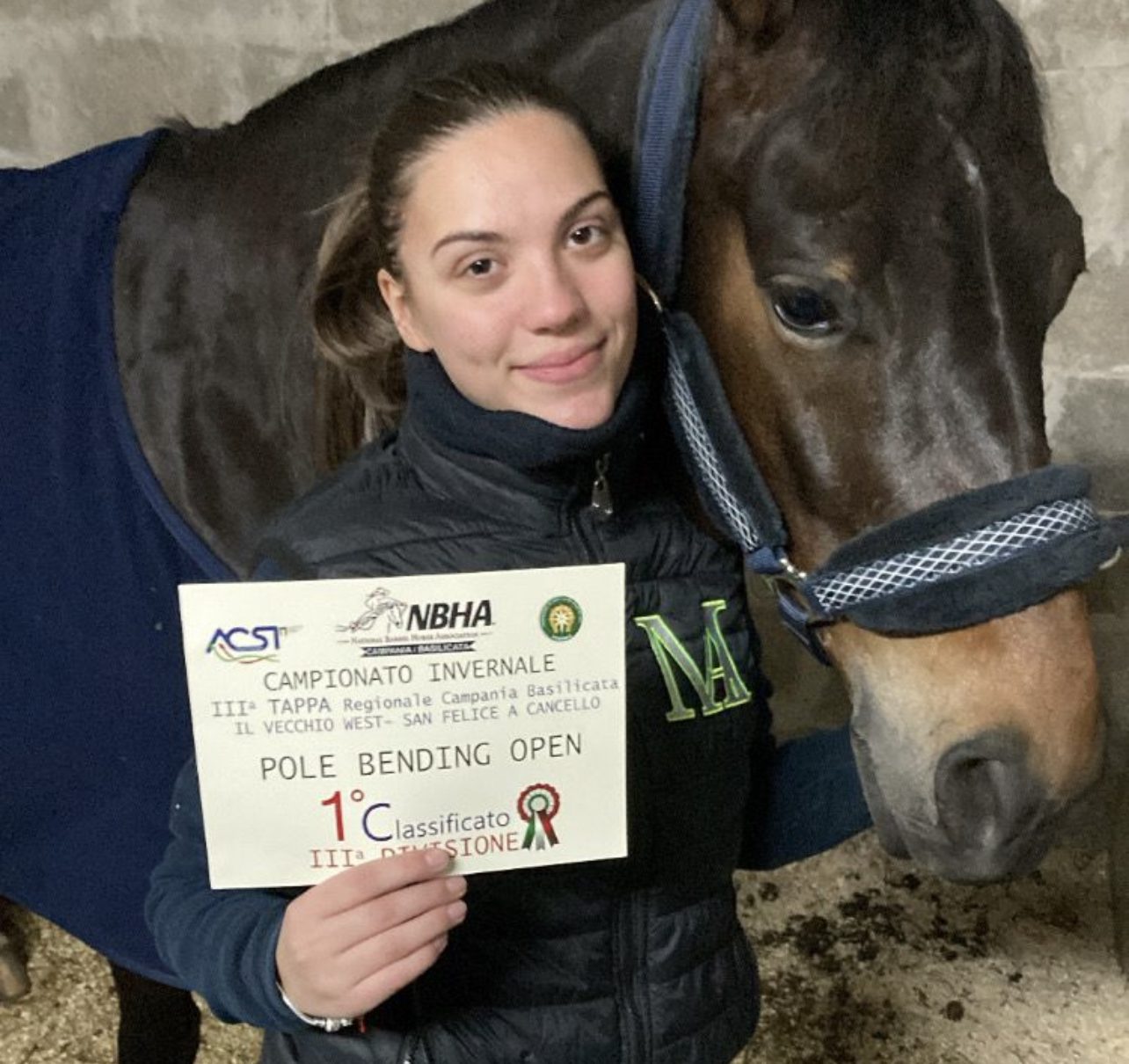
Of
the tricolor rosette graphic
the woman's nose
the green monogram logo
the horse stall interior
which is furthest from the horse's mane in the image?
the horse stall interior

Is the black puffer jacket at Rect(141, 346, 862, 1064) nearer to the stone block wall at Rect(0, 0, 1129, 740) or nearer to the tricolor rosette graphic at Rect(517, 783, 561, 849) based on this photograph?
the tricolor rosette graphic at Rect(517, 783, 561, 849)

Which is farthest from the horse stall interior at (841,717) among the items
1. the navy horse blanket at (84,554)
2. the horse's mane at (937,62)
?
the horse's mane at (937,62)

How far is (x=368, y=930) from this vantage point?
546mm

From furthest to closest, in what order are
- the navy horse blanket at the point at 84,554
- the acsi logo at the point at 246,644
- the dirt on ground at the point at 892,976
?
the dirt on ground at the point at 892,976
the navy horse blanket at the point at 84,554
the acsi logo at the point at 246,644

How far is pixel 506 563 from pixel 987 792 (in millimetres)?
293

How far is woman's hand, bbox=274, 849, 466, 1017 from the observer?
55 centimetres

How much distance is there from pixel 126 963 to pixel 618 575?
28.5 inches

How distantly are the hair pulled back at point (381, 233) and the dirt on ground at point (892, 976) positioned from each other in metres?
0.96

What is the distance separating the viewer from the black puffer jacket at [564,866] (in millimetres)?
634

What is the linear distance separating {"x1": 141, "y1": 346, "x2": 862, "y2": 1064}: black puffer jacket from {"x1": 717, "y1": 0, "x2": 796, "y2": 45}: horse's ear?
0.23 meters

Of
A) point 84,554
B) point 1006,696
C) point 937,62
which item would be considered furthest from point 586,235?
point 84,554

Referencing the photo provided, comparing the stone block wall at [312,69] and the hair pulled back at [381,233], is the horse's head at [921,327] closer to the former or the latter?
the hair pulled back at [381,233]

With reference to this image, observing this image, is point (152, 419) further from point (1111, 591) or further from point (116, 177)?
point (1111, 591)

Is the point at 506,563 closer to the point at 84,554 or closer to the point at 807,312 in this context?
the point at 807,312
